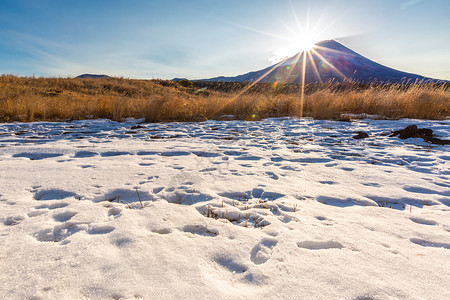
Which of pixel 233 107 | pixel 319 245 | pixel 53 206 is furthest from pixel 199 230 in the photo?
pixel 233 107

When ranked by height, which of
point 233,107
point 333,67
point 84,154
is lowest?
point 84,154

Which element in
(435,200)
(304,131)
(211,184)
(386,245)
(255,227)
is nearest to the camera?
(386,245)

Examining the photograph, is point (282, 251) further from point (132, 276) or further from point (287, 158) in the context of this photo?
point (287, 158)

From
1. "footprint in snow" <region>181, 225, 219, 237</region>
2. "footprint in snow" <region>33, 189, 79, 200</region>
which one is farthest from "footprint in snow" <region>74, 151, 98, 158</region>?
"footprint in snow" <region>181, 225, 219, 237</region>

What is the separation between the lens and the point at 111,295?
2.99ft

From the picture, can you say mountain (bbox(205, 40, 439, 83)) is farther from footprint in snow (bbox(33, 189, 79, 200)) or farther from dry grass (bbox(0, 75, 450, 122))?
footprint in snow (bbox(33, 189, 79, 200))

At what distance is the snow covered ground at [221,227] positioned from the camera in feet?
3.23

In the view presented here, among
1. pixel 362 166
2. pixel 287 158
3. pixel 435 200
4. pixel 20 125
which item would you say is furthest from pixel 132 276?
pixel 20 125

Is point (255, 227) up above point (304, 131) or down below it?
below

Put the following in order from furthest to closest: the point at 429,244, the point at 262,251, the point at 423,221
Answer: the point at 423,221, the point at 429,244, the point at 262,251

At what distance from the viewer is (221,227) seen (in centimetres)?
146

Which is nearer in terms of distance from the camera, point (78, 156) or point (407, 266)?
point (407, 266)

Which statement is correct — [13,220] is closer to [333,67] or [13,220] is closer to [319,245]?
[319,245]

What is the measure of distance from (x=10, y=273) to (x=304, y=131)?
5647mm
